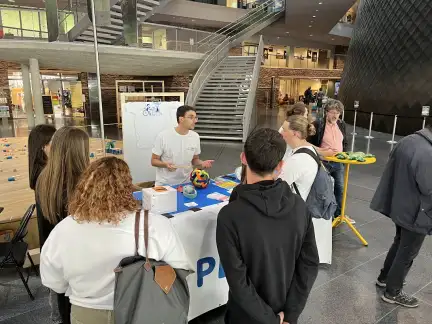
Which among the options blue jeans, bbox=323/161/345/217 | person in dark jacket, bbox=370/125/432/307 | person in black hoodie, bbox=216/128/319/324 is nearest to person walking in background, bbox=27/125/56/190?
person in black hoodie, bbox=216/128/319/324

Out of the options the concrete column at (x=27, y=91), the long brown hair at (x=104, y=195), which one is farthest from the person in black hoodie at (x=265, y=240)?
the concrete column at (x=27, y=91)

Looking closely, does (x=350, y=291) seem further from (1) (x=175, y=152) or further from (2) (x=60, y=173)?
(2) (x=60, y=173)

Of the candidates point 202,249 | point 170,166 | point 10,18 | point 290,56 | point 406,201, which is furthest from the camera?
point 290,56

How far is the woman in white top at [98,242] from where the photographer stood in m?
1.32

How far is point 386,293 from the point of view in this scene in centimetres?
277

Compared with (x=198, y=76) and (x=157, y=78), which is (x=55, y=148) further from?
(x=157, y=78)

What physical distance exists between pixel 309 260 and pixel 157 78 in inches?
774

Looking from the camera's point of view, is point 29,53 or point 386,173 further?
point 29,53

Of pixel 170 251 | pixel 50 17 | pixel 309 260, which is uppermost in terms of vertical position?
pixel 50 17

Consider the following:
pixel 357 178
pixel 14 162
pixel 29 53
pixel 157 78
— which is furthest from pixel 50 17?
pixel 357 178

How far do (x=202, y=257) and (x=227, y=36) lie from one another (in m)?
15.7

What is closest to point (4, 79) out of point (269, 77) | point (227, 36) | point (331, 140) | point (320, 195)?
point (227, 36)

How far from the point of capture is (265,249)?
1.44m

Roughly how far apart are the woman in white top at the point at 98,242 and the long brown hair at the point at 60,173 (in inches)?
18.4
